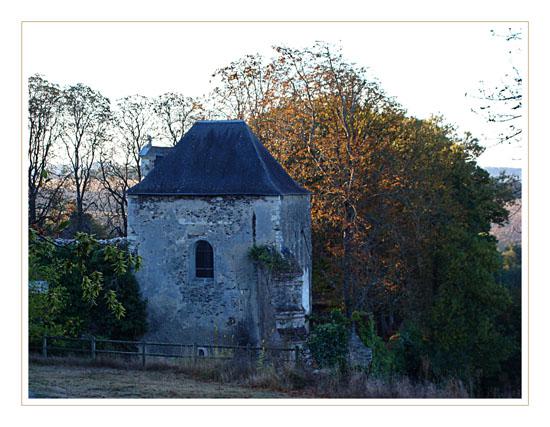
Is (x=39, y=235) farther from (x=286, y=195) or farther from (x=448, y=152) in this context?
(x=448, y=152)

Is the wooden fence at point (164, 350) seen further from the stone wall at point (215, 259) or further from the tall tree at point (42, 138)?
the tall tree at point (42, 138)

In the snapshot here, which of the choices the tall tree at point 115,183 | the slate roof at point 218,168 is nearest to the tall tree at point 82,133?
the tall tree at point 115,183

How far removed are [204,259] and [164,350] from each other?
7.87ft

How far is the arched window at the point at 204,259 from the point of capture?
21.4m

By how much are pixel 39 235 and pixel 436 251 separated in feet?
58.3

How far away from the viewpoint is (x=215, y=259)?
69.6 ft

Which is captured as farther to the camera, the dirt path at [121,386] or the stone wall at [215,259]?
the stone wall at [215,259]

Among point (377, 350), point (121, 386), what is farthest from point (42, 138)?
point (121, 386)

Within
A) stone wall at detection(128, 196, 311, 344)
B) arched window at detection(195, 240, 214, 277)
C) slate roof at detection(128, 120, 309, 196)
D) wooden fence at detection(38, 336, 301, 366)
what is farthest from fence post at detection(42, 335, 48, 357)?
slate roof at detection(128, 120, 309, 196)

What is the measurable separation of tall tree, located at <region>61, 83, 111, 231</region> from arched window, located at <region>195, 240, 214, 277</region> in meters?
11.6

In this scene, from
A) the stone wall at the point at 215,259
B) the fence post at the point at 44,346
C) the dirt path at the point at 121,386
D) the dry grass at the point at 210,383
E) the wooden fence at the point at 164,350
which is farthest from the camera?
the stone wall at the point at 215,259

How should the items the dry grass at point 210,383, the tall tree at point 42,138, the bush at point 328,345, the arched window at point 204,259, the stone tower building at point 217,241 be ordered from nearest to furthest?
the dry grass at point 210,383 < the bush at point 328,345 < the stone tower building at point 217,241 < the arched window at point 204,259 < the tall tree at point 42,138

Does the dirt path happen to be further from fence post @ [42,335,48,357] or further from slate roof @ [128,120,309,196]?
slate roof @ [128,120,309,196]
